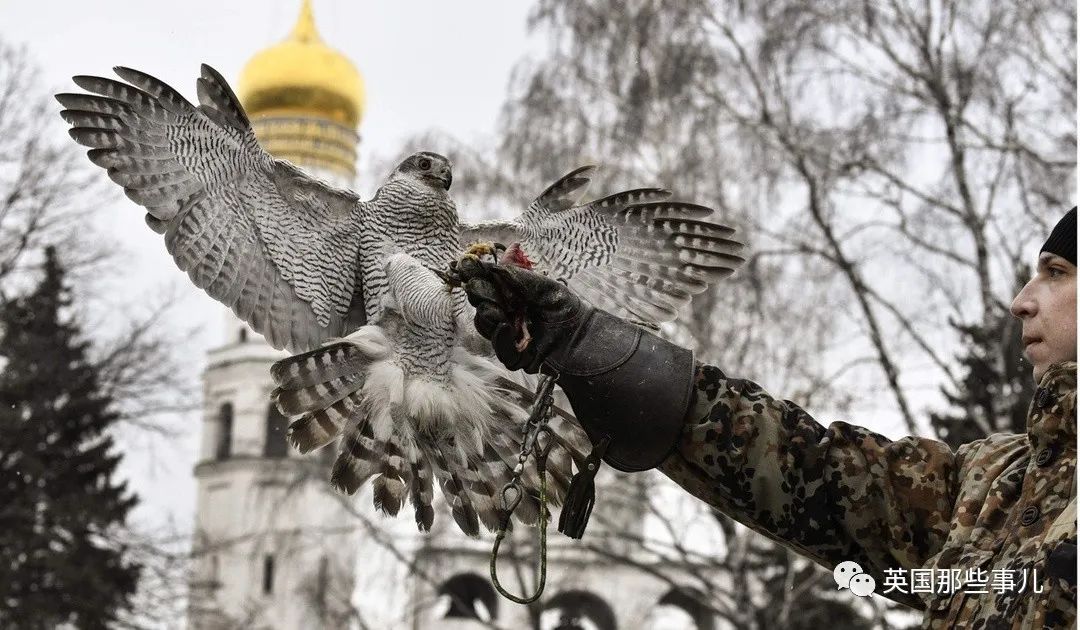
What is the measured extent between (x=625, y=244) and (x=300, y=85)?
79.6 feet

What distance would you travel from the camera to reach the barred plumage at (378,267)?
3574 mm

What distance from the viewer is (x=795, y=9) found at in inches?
539

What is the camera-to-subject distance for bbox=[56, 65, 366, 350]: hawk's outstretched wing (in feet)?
13.0

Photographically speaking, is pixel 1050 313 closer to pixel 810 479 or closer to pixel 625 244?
pixel 810 479

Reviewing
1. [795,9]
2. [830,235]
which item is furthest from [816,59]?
[830,235]

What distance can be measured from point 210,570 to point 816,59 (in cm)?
1926

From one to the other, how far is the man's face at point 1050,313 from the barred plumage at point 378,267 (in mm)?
1255

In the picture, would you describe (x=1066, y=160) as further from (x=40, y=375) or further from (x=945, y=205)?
(x=40, y=375)

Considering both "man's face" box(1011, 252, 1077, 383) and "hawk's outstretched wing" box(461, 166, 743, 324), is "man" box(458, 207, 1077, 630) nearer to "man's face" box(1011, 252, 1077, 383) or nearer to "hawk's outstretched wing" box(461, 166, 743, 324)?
"man's face" box(1011, 252, 1077, 383)

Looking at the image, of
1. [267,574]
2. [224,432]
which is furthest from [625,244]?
[224,432]

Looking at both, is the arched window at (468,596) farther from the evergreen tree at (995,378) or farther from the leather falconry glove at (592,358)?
the leather falconry glove at (592,358)

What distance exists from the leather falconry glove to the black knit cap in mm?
634

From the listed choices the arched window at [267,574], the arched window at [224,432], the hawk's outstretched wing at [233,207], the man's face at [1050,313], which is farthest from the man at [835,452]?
the arched window at [224,432]

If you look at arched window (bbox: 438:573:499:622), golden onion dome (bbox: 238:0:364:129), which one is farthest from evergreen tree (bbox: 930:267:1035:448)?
golden onion dome (bbox: 238:0:364:129)
